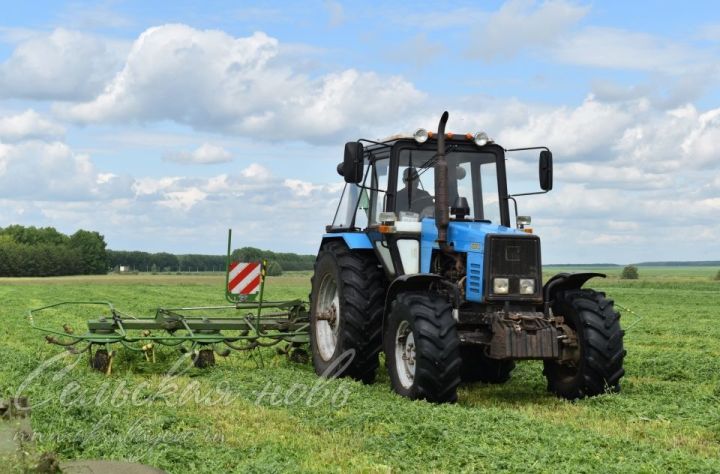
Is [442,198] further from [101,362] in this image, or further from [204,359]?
[101,362]

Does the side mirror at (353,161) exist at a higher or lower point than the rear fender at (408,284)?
higher

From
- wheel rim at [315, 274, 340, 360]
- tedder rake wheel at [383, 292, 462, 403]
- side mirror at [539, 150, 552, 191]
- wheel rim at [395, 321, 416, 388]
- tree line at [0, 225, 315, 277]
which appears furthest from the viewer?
tree line at [0, 225, 315, 277]

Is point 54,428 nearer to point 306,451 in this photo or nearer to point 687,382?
point 306,451

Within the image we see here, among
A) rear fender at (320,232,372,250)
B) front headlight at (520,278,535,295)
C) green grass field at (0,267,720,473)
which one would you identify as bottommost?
green grass field at (0,267,720,473)

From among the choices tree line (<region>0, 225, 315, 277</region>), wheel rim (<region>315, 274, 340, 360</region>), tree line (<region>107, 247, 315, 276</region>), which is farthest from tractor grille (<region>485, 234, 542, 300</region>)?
tree line (<region>107, 247, 315, 276</region>)

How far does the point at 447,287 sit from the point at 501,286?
0.64m

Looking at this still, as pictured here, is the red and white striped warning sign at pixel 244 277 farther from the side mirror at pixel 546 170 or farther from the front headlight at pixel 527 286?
the front headlight at pixel 527 286

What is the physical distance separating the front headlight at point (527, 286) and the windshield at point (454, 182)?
1270 millimetres

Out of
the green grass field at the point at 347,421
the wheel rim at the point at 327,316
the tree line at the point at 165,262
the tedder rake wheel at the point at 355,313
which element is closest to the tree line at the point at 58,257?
the tree line at the point at 165,262

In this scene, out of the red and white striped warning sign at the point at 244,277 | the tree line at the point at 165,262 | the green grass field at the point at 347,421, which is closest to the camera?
the green grass field at the point at 347,421

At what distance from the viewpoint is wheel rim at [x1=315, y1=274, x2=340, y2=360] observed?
35.4 feet

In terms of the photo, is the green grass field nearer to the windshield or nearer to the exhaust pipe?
the exhaust pipe

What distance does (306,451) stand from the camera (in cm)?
645

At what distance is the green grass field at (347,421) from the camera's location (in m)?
6.10
